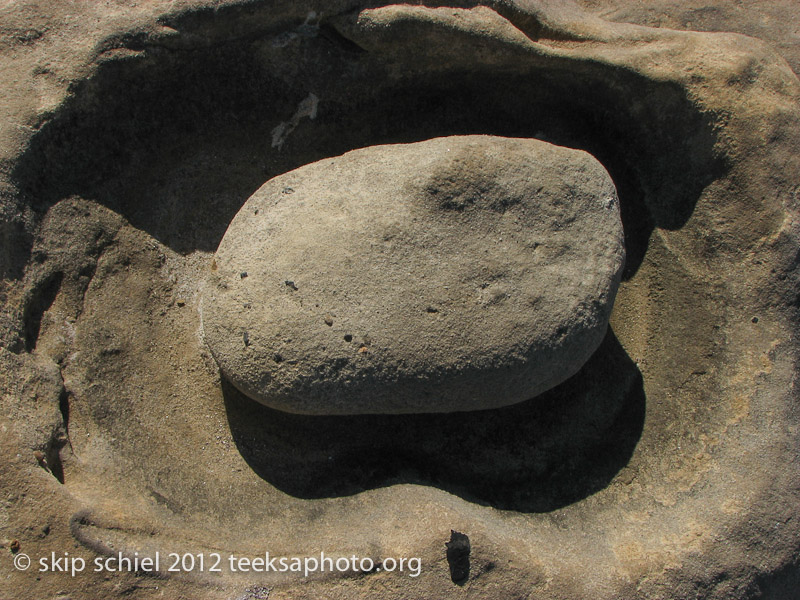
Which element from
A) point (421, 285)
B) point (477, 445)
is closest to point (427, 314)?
point (421, 285)

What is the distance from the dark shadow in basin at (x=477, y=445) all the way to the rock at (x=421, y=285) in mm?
219

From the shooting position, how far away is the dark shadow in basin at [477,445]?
1.94m

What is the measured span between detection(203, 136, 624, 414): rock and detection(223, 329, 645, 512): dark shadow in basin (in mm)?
219

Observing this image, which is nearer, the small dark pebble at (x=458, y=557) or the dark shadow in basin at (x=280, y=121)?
the small dark pebble at (x=458, y=557)

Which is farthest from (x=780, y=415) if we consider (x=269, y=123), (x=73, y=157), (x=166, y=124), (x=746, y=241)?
(x=73, y=157)

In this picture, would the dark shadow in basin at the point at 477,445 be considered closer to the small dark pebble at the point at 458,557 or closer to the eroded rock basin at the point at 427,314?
the eroded rock basin at the point at 427,314

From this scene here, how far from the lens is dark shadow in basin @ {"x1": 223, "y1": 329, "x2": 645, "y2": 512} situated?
1939mm

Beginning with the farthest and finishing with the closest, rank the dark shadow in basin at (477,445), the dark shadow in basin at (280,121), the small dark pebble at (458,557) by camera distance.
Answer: the dark shadow in basin at (477,445), the dark shadow in basin at (280,121), the small dark pebble at (458,557)

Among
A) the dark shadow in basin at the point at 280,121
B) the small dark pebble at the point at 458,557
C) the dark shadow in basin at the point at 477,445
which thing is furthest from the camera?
the dark shadow in basin at the point at 477,445

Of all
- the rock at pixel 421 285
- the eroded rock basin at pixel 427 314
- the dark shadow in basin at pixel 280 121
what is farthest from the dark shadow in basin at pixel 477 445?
the dark shadow in basin at pixel 280 121

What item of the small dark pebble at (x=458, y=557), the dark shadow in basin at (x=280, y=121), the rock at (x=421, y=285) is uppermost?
the dark shadow in basin at (x=280, y=121)

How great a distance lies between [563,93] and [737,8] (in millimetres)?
910

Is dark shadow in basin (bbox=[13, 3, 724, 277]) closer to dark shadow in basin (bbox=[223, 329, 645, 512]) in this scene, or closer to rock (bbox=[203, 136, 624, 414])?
rock (bbox=[203, 136, 624, 414])

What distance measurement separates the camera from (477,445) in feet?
6.57
